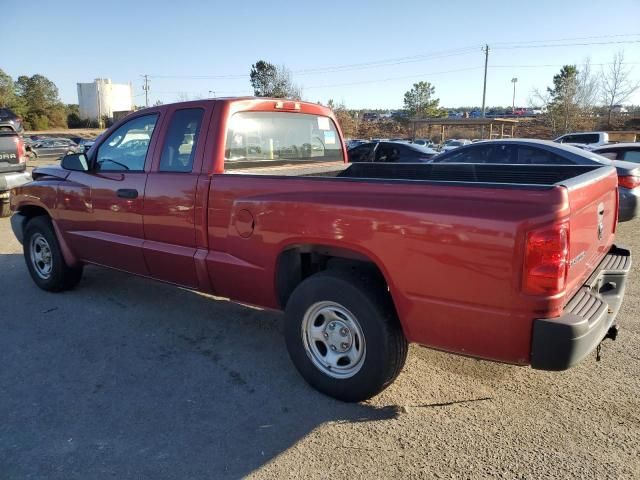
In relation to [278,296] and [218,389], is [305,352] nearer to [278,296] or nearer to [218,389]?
[278,296]

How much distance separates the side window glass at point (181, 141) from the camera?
3914 mm

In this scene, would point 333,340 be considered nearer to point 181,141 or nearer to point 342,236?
point 342,236

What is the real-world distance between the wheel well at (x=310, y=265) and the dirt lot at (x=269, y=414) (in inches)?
26.6

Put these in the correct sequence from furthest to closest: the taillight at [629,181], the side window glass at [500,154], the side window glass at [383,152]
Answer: the side window glass at [383,152] < the side window glass at [500,154] < the taillight at [629,181]

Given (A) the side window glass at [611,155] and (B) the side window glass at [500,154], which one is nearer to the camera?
(B) the side window glass at [500,154]

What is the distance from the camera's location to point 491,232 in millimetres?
2379

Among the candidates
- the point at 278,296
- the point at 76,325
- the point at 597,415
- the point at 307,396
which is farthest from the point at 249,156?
the point at 597,415

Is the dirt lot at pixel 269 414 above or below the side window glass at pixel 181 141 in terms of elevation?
below

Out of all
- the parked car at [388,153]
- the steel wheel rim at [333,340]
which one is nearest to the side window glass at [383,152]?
the parked car at [388,153]

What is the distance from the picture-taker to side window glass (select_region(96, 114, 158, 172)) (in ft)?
14.3

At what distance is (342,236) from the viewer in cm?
292

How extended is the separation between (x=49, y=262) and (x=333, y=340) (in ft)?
12.5

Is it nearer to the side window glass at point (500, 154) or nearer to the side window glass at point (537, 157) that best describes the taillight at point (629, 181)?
the side window glass at point (537, 157)

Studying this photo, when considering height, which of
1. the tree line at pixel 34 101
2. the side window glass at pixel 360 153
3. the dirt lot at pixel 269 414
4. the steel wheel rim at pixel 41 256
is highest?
the tree line at pixel 34 101
